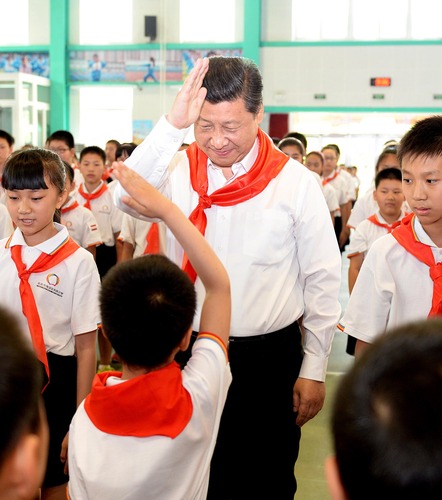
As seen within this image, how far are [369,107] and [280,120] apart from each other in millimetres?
2226

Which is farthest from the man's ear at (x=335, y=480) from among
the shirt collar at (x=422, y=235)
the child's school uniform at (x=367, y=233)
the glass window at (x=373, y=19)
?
the glass window at (x=373, y=19)

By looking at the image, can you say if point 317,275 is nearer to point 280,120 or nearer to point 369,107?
point 369,107

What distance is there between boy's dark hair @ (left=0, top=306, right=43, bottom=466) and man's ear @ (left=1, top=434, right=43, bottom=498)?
1cm

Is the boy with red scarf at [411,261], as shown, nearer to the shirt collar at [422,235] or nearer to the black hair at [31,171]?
the shirt collar at [422,235]

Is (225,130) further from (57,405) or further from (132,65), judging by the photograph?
(132,65)

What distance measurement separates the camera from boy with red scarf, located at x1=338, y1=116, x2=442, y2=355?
6.86 feet

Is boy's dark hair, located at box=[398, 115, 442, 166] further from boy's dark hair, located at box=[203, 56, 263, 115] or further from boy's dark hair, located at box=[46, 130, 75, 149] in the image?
boy's dark hair, located at box=[46, 130, 75, 149]

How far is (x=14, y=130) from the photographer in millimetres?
14383

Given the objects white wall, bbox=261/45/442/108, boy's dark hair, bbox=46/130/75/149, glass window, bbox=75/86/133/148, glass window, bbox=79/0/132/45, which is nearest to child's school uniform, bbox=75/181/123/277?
boy's dark hair, bbox=46/130/75/149

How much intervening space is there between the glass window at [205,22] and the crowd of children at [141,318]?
12.3 metres

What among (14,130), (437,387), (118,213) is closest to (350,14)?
(14,130)

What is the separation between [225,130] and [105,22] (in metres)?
14.3

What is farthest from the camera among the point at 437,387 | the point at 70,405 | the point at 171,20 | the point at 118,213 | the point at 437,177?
the point at 171,20

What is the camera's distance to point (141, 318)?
154cm
